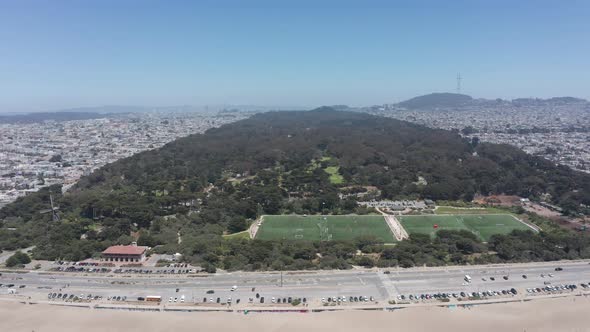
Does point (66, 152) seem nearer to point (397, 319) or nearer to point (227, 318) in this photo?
point (227, 318)

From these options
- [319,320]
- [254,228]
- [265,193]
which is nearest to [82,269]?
[254,228]

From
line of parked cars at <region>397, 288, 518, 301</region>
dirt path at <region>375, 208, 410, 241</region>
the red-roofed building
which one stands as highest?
the red-roofed building

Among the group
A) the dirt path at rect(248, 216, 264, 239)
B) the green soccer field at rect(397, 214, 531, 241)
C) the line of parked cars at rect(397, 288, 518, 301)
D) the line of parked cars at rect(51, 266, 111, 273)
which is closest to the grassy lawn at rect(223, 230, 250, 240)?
the dirt path at rect(248, 216, 264, 239)

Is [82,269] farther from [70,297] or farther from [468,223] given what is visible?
[468,223]

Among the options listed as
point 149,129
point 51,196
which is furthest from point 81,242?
point 149,129

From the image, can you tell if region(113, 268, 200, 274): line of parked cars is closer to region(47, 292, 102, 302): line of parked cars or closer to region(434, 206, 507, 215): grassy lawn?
region(47, 292, 102, 302): line of parked cars

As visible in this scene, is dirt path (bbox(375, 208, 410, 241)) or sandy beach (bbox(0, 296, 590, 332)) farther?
dirt path (bbox(375, 208, 410, 241))
